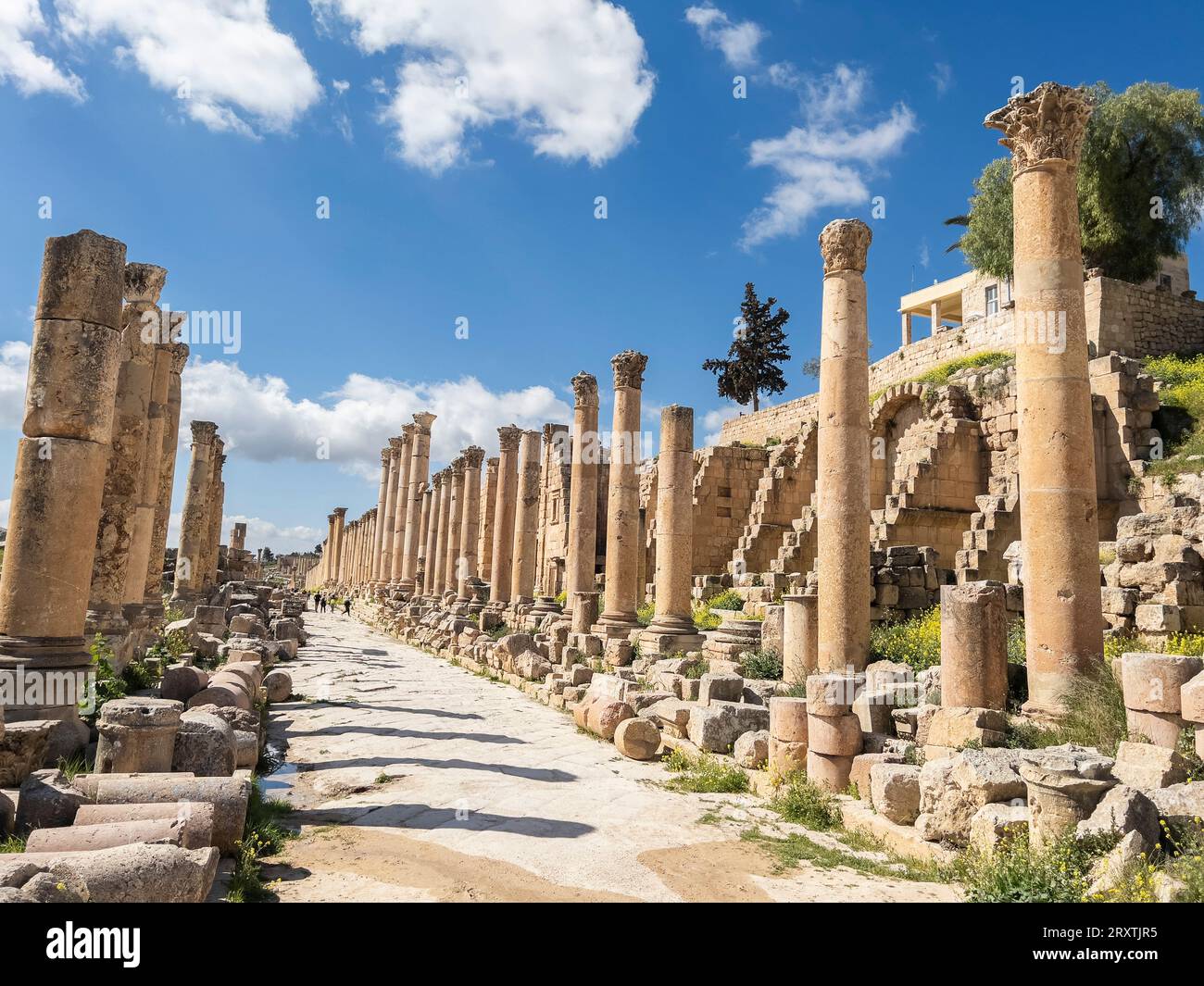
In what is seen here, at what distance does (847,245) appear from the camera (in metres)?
10.9

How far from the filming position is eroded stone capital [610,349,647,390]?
17.5m

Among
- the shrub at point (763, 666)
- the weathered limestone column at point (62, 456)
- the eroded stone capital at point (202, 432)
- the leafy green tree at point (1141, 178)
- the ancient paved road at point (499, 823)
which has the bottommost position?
the ancient paved road at point (499, 823)

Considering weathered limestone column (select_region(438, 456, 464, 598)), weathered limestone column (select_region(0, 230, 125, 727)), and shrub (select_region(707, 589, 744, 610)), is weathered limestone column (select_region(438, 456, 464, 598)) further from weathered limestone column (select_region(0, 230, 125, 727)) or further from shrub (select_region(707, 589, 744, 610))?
weathered limestone column (select_region(0, 230, 125, 727))

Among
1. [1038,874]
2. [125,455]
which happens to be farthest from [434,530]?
[1038,874]

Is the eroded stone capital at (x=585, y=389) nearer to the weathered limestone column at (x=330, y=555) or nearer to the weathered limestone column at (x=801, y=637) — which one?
the weathered limestone column at (x=801, y=637)

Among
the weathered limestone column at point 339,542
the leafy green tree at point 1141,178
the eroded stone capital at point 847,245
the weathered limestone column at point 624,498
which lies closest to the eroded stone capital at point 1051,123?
the eroded stone capital at point 847,245

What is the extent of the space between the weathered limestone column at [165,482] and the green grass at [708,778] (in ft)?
38.2

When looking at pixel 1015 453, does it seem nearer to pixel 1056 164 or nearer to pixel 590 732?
pixel 1056 164

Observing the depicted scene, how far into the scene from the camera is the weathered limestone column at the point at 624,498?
17000mm

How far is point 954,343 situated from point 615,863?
1087 inches

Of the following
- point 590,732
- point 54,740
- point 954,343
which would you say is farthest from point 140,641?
point 954,343

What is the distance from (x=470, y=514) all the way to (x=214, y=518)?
9867 millimetres

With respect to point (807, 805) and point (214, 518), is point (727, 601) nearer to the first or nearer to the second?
point (807, 805)

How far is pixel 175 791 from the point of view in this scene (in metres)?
5.56
